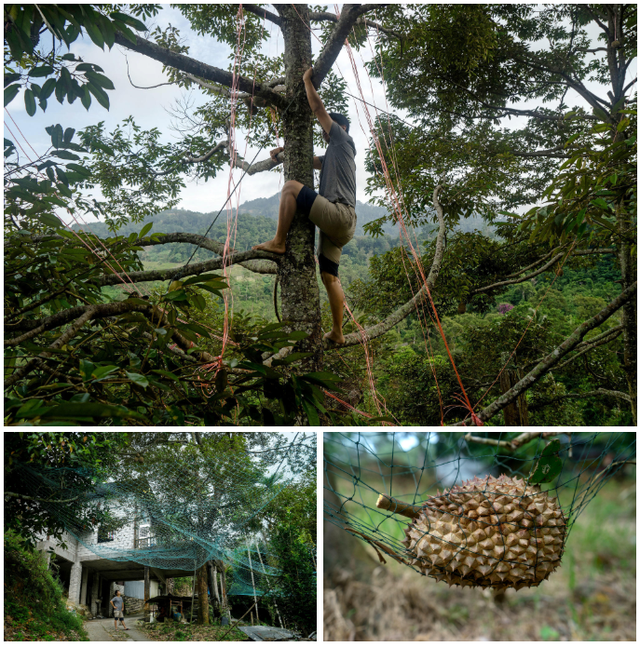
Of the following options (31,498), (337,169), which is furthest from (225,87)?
(31,498)

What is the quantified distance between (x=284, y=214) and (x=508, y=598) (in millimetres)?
1468

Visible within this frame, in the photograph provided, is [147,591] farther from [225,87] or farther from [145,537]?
[225,87]

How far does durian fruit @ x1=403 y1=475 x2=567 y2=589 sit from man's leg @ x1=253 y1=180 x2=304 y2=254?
50.7 inches

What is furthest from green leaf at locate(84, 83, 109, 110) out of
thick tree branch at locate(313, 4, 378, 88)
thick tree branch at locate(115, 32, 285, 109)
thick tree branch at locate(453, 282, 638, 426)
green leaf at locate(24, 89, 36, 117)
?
thick tree branch at locate(453, 282, 638, 426)

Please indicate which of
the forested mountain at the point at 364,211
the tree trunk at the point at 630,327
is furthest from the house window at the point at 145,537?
the tree trunk at the point at 630,327

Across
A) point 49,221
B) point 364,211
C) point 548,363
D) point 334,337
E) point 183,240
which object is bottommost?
point 548,363

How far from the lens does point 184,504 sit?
1125 mm

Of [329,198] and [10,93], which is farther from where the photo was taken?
[329,198]

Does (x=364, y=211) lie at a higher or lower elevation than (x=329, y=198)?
higher

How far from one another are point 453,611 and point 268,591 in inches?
17.5

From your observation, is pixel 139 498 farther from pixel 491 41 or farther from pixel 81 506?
pixel 491 41

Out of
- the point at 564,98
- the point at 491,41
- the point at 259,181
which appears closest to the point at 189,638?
the point at 259,181

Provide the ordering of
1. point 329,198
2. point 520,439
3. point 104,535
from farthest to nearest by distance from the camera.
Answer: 1. point 329,198
2. point 104,535
3. point 520,439

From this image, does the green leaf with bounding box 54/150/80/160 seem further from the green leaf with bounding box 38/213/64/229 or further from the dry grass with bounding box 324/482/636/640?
the dry grass with bounding box 324/482/636/640
